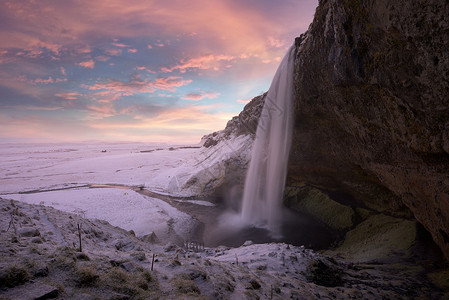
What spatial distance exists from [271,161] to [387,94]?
28.5ft

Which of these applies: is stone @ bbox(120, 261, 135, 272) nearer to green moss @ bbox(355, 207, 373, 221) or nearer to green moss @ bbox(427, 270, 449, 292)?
green moss @ bbox(427, 270, 449, 292)

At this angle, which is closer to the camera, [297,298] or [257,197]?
[297,298]

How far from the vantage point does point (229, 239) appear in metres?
11.2

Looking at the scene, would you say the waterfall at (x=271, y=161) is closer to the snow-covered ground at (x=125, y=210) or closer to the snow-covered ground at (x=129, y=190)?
the snow-covered ground at (x=129, y=190)

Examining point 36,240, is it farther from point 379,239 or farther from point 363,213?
point 363,213

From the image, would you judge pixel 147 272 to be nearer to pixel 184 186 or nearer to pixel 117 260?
pixel 117 260

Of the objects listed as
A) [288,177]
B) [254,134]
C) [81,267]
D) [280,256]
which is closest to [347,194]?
[288,177]

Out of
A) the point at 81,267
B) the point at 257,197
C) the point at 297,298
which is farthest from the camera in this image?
the point at 257,197

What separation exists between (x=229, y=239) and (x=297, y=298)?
286 inches

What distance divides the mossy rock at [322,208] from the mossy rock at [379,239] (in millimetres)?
911

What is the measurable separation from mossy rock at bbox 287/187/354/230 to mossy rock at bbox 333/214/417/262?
91 centimetres

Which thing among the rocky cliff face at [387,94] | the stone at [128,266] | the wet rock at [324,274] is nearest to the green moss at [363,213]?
the rocky cliff face at [387,94]

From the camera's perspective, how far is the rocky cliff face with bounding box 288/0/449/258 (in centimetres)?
401

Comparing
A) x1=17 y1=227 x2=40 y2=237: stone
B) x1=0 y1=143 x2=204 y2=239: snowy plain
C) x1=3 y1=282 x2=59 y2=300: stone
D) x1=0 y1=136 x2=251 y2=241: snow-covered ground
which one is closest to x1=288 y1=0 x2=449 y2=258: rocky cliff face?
x1=3 y1=282 x2=59 y2=300: stone
